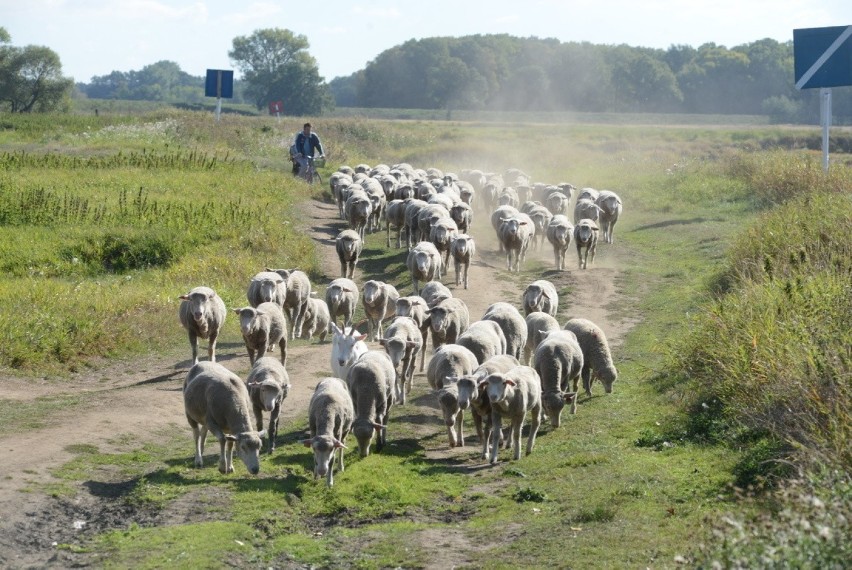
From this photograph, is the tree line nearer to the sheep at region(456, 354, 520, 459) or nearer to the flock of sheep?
the flock of sheep

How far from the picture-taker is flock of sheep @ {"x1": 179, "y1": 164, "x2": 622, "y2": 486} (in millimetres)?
13539

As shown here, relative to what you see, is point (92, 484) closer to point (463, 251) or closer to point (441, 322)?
point (441, 322)

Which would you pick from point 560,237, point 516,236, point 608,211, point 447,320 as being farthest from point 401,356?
point 608,211

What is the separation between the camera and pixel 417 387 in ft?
60.1

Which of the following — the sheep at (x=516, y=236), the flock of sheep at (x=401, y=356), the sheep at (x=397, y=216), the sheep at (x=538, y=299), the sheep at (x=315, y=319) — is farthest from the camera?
the sheep at (x=397, y=216)

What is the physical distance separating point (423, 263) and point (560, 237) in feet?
16.5

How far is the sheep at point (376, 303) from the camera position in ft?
68.1

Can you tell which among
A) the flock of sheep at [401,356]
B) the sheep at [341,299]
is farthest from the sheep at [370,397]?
the sheep at [341,299]

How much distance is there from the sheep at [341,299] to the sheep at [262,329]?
212 centimetres

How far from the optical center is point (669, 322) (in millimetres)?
22547

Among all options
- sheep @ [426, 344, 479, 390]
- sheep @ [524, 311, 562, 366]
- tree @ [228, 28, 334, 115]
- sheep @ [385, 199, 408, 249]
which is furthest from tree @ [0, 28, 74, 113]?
sheep @ [426, 344, 479, 390]

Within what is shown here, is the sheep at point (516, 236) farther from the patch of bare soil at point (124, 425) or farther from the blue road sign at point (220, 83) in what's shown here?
the blue road sign at point (220, 83)

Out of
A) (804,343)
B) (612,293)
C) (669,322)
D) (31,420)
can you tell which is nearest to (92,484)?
(31,420)

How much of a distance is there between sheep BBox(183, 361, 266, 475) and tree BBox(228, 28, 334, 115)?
98.3 m
